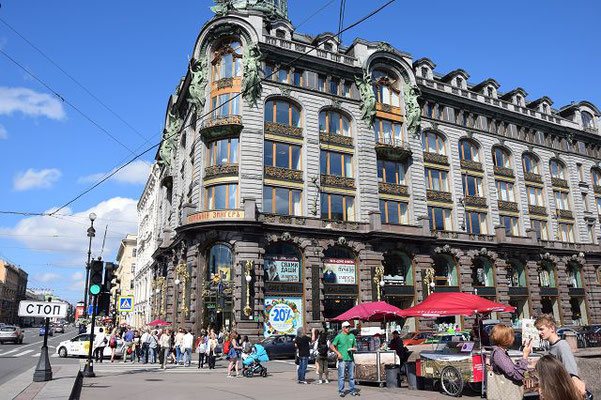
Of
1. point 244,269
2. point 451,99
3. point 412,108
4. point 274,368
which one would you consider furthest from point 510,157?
point 274,368

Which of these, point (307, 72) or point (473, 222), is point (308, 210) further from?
point (473, 222)

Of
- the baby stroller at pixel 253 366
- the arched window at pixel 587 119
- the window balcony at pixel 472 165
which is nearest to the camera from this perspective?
the baby stroller at pixel 253 366

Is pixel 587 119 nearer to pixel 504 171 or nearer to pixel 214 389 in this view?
pixel 504 171

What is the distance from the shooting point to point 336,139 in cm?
3841

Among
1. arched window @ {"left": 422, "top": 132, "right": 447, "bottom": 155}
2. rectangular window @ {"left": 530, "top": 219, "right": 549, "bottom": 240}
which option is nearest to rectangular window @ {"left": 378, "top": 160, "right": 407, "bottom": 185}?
arched window @ {"left": 422, "top": 132, "right": 447, "bottom": 155}

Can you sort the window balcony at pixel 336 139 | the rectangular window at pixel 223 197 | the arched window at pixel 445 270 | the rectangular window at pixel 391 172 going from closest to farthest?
the rectangular window at pixel 223 197 < the window balcony at pixel 336 139 < the rectangular window at pixel 391 172 < the arched window at pixel 445 270

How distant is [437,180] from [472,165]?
4968 mm

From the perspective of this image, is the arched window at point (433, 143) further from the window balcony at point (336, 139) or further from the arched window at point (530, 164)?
the arched window at point (530, 164)

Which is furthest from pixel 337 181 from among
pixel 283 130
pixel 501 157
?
pixel 501 157

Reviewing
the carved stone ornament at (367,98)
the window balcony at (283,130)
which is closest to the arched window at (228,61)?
the window balcony at (283,130)

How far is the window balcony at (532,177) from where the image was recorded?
49.6 m

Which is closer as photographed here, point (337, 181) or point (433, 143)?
point (337, 181)

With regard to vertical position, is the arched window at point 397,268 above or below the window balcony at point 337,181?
below

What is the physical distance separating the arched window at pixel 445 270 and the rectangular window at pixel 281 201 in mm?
13949
